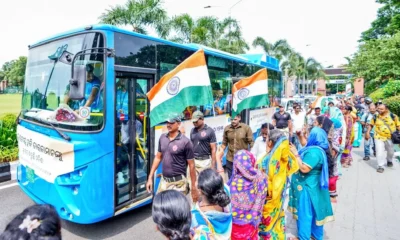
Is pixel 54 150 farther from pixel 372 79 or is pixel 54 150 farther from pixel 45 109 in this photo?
pixel 372 79

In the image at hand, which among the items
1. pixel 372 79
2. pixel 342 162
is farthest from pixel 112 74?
pixel 372 79

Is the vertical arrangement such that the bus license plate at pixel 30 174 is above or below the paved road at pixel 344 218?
above

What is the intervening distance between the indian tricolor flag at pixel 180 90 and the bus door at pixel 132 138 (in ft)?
1.71

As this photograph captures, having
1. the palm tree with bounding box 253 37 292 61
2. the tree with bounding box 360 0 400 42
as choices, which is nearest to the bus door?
the palm tree with bounding box 253 37 292 61

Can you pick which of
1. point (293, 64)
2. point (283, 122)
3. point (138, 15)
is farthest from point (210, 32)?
point (293, 64)

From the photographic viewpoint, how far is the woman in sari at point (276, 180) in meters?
3.26

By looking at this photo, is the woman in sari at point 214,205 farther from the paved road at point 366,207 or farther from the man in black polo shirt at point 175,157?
the paved road at point 366,207

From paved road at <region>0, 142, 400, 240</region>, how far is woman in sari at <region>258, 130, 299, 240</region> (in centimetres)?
115

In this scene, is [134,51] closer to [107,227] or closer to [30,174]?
[30,174]

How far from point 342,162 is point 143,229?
20.4 ft

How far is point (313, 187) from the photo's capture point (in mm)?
3568

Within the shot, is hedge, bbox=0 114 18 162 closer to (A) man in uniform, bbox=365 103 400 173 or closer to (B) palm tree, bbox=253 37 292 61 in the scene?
(A) man in uniform, bbox=365 103 400 173

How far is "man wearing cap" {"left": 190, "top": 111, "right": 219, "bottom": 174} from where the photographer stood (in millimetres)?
5098

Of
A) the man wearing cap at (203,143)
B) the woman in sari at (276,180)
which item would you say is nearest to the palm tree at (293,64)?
the man wearing cap at (203,143)
